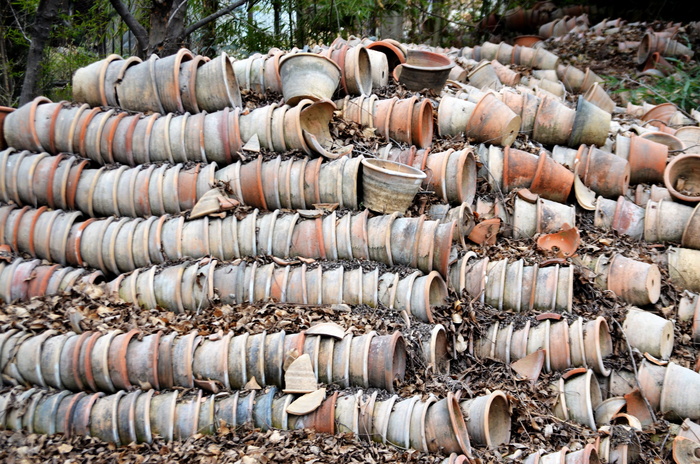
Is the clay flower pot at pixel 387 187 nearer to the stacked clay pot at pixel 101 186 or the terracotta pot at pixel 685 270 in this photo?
the stacked clay pot at pixel 101 186

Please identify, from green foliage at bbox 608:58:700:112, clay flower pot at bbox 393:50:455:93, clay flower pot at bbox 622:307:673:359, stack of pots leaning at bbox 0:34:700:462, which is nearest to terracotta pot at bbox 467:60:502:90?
clay flower pot at bbox 393:50:455:93

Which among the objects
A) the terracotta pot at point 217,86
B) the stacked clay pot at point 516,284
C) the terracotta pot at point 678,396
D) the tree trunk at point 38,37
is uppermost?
the tree trunk at point 38,37

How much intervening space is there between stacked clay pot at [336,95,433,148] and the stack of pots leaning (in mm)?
14

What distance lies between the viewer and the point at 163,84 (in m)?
4.45

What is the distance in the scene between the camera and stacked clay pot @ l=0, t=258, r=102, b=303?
12.8 ft

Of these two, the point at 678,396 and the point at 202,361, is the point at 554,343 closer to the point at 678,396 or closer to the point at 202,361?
the point at 678,396

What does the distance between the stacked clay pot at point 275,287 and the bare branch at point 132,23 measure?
8.96 ft

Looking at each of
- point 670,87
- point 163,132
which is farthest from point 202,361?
point 670,87

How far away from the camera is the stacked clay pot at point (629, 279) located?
12.8ft

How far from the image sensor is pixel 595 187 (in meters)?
4.56

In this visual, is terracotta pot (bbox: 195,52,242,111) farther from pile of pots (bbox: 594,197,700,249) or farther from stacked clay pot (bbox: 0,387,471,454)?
pile of pots (bbox: 594,197,700,249)

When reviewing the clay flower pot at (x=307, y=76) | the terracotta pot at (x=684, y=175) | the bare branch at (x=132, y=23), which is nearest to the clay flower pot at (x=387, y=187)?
the clay flower pot at (x=307, y=76)

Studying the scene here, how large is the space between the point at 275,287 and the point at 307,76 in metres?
1.50

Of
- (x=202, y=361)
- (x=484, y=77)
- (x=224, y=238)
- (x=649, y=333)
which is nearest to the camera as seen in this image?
(x=202, y=361)
